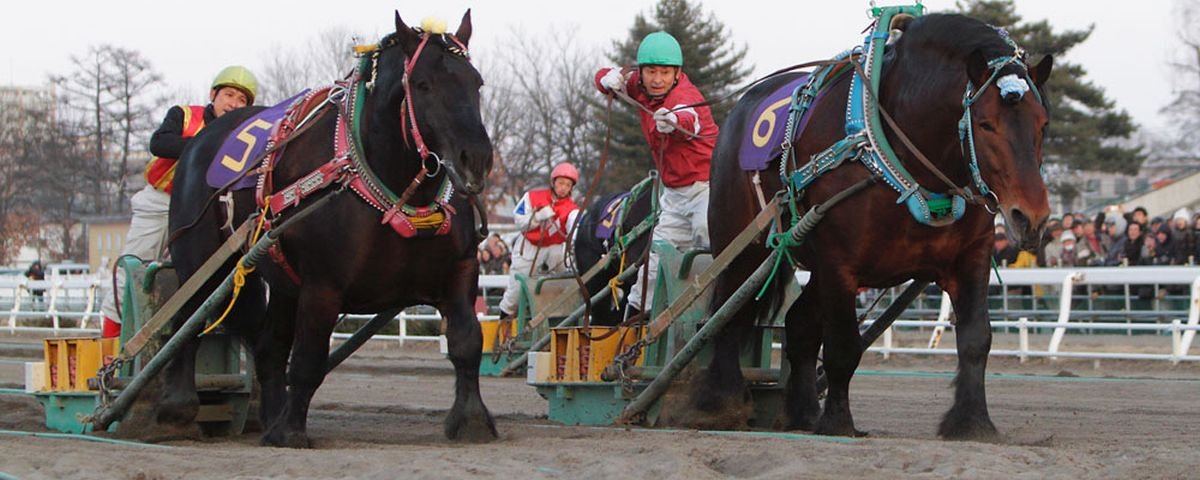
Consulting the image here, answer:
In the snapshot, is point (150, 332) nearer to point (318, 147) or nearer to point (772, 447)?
point (318, 147)

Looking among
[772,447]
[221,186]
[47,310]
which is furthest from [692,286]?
[47,310]

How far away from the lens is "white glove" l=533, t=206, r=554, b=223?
17422mm

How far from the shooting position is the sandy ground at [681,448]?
21.5 feet

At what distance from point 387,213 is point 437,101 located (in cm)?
67

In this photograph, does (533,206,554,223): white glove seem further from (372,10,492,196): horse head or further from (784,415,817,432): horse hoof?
(372,10,492,196): horse head

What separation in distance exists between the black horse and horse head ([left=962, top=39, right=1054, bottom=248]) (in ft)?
20.4

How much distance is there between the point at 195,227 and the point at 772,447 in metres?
3.97

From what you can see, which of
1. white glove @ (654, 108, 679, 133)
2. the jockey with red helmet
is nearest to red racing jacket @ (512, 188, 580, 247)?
the jockey with red helmet

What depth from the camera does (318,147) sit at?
28.7 feet

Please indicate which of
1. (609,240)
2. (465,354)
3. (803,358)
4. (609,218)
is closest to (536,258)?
(609,218)

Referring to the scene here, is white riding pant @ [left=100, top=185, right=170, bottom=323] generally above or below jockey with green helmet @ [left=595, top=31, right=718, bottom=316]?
below

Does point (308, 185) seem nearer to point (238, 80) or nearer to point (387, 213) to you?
point (387, 213)

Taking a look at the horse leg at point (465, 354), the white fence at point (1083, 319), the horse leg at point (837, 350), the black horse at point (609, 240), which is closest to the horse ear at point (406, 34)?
the horse leg at point (465, 354)

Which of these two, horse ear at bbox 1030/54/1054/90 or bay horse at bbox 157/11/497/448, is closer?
horse ear at bbox 1030/54/1054/90
